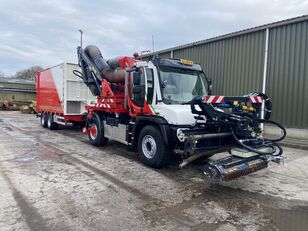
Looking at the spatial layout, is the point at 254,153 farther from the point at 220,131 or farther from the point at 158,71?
the point at 158,71

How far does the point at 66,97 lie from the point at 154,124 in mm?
6954

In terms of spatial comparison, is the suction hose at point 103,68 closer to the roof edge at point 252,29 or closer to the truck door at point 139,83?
the truck door at point 139,83

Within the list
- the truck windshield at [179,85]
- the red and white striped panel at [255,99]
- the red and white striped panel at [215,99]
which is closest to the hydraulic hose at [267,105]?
the red and white striped panel at [255,99]

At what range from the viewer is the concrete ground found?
11.6ft

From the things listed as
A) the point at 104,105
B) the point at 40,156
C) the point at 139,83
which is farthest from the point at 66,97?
the point at 139,83

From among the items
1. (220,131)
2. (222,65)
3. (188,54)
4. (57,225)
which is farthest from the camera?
(188,54)

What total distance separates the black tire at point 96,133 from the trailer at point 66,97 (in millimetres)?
3177

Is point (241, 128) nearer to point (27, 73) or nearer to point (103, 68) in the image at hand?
point (103, 68)

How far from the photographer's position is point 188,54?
Answer: 559 inches

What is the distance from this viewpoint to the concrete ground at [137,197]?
139 inches

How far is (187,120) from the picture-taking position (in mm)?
5715

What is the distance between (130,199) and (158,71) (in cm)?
316

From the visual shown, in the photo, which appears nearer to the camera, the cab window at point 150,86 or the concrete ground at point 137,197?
the concrete ground at point 137,197

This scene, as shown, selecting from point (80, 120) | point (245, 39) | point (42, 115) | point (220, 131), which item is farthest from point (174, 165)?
point (42, 115)
